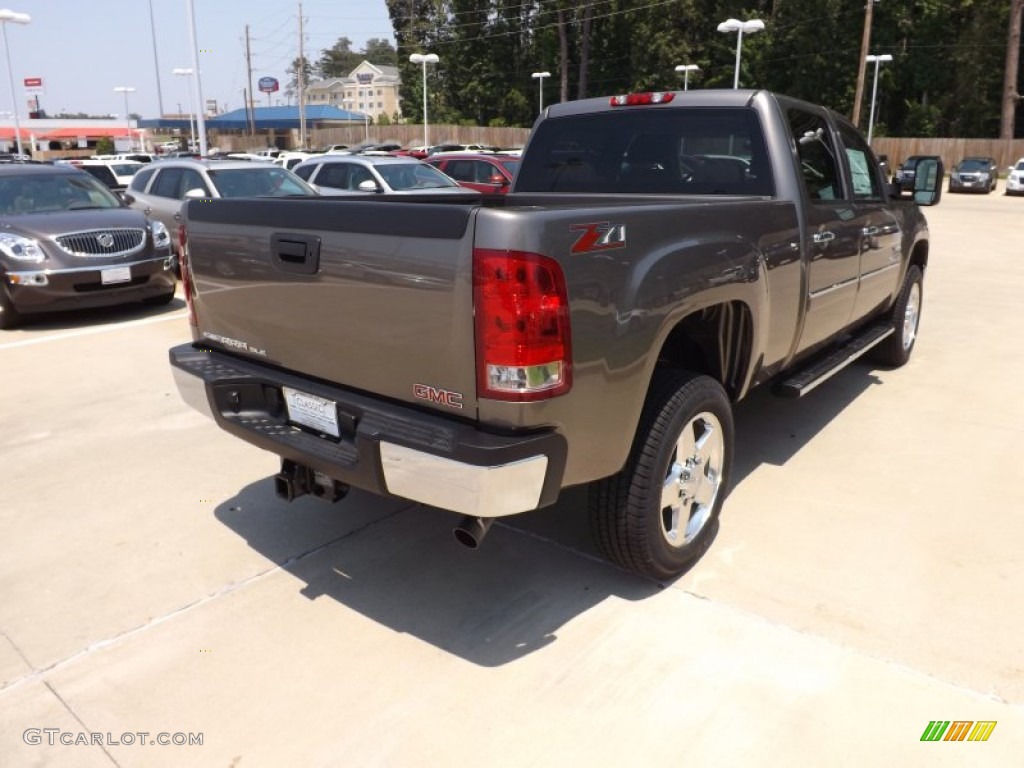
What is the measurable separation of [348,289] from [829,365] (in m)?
3.01

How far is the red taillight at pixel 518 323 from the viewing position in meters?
2.37

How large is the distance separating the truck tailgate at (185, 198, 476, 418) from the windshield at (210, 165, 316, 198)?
8.00 metres

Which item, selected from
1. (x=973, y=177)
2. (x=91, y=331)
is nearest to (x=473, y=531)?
(x=91, y=331)

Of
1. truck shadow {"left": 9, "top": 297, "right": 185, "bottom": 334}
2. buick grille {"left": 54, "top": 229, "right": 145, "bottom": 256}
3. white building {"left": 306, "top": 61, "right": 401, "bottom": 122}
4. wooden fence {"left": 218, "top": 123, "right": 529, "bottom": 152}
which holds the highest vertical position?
white building {"left": 306, "top": 61, "right": 401, "bottom": 122}

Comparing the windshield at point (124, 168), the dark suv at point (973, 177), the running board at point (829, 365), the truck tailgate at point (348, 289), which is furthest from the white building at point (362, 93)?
the truck tailgate at point (348, 289)

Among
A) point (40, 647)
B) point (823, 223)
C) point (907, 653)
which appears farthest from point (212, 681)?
point (823, 223)

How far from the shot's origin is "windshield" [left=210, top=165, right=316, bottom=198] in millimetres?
10891

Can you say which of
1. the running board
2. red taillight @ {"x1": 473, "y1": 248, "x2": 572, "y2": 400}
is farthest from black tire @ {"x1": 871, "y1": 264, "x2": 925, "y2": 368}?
red taillight @ {"x1": 473, "y1": 248, "x2": 572, "y2": 400}

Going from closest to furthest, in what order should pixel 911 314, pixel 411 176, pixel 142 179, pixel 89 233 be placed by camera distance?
pixel 911 314 < pixel 89 233 < pixel 142 179 < pixel 411 176

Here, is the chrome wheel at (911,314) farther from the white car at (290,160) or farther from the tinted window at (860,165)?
the white car at (290,160)

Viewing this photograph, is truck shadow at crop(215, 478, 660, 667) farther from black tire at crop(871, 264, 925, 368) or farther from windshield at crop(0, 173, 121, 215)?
windshield at crop(0, 173, 121, 215)

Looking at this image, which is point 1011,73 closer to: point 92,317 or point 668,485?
point 92,317

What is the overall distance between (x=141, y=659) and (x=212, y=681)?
325 millimetres

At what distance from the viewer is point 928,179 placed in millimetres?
5863
